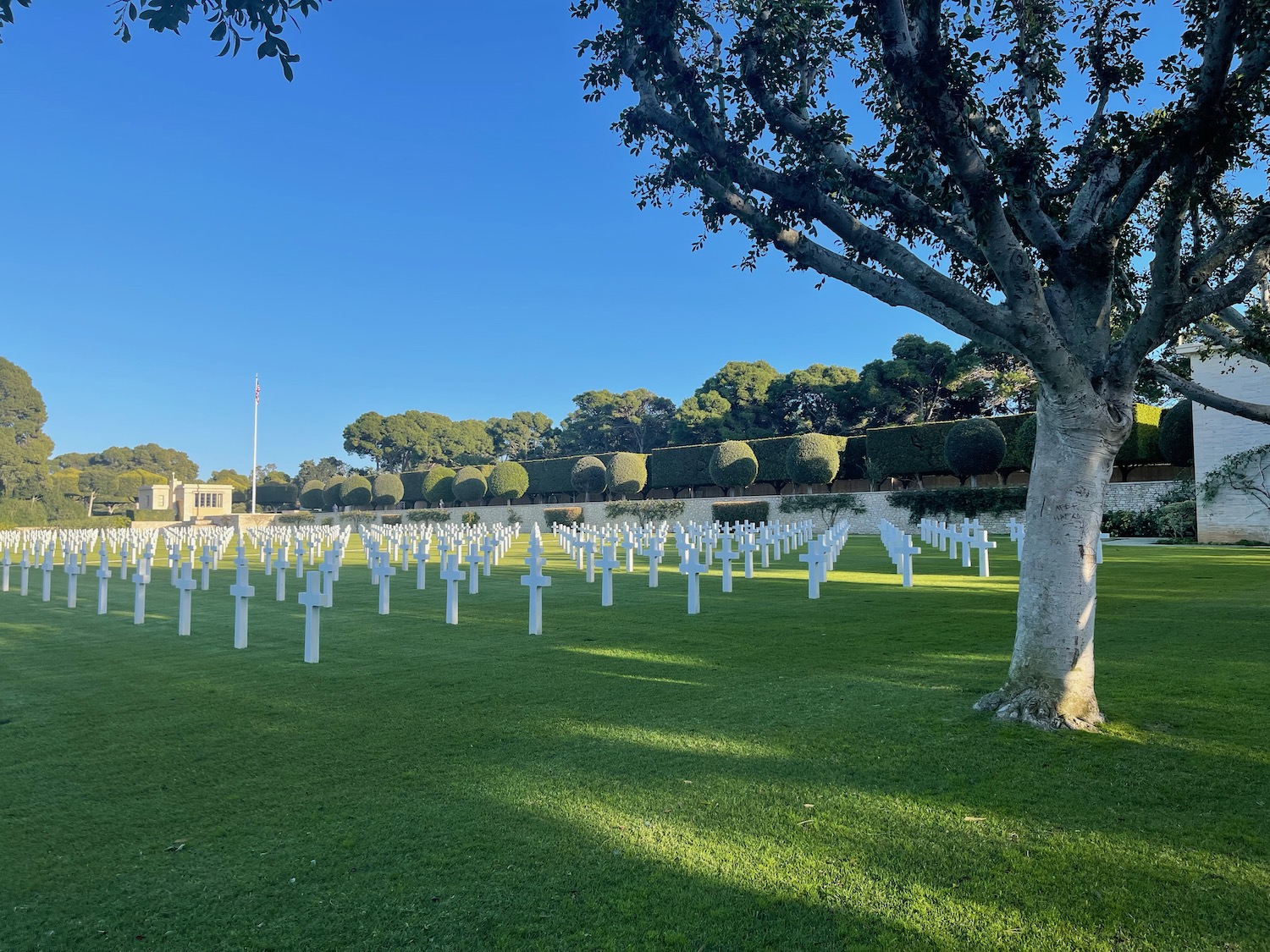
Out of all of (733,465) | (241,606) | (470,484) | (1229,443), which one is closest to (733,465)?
(733,465)

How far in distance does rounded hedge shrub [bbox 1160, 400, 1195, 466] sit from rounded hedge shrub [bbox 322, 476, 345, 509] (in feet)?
199

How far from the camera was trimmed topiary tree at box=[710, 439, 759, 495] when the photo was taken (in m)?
44.9

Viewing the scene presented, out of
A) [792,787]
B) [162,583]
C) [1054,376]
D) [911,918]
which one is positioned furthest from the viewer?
[162,583]

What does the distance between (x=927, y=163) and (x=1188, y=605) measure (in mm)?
7286

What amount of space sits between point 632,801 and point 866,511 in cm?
3563

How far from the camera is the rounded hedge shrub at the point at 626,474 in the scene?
51094 millimetres

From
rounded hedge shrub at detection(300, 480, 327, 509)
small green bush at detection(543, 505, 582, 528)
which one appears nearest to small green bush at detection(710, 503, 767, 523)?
small green bush at detection(543, 505, 582, 528)

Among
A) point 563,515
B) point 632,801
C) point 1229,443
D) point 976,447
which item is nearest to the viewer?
point 632,801

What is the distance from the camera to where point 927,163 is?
5.53 metres

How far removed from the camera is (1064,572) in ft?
15.2

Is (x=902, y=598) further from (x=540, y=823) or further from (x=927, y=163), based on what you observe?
(x=540, y=823)

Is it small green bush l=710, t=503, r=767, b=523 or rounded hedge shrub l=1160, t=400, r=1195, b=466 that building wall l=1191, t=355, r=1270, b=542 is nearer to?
rounded hedge shrub l=1160, t=400, r=1195, b=466

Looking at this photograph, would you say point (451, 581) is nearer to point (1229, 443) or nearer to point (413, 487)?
point (1229, 443)

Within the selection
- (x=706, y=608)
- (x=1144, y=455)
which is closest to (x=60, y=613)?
(x=706, y=608)
